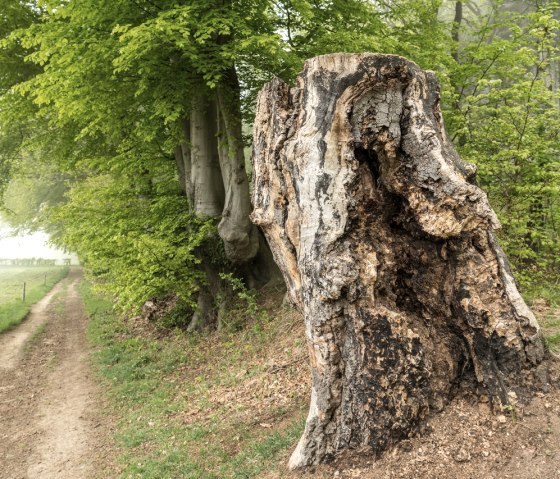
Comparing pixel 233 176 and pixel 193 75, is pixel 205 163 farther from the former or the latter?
pixel 193 75

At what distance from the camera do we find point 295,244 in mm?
4664

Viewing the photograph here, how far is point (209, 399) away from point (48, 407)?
3813mm

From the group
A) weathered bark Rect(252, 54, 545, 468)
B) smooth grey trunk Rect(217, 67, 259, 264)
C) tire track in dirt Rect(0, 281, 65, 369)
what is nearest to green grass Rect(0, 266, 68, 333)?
tire track in dirt Rect(0, 281, 65, 369)

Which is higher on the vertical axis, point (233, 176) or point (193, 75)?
point (193, 75)

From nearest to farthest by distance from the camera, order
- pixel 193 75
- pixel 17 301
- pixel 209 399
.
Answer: pixel 209 399 < pixel 193 75 < pixel 17 301

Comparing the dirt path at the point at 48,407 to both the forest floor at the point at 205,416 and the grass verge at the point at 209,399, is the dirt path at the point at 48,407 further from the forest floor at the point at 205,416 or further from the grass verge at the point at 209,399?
the grass verge at the point at 209,399

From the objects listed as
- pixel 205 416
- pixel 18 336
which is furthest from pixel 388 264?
pixel 18 336

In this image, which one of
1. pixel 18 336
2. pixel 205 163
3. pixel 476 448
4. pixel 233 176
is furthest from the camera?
pixel 18 336

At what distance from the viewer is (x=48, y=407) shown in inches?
379

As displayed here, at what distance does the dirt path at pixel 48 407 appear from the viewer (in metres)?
7.31

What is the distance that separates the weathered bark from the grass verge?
149 centimetres

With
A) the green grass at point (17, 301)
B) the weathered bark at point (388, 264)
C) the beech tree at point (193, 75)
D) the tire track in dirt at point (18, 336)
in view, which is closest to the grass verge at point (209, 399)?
the weathered bark at point (388, 264)

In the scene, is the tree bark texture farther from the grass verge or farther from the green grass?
the green grass

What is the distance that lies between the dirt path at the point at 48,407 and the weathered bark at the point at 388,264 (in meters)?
4.71
